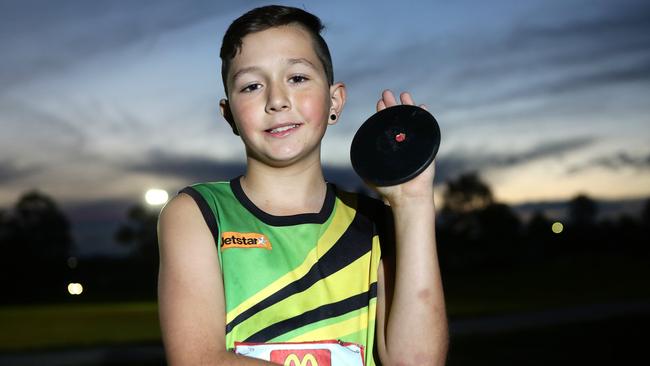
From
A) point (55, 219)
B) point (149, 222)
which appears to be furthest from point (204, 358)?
point (55, 219)

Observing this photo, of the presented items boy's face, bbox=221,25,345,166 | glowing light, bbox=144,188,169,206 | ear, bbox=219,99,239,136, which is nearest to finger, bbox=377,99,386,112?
boy's face, bbox=221,25,345,166

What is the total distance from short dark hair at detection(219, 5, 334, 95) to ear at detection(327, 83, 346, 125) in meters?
0.06

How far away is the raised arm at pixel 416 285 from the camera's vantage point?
216 cm

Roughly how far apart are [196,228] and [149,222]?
7274 cm

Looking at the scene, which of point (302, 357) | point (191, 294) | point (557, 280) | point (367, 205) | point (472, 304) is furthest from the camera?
point (557, 280)

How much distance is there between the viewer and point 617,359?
1119 centimetres

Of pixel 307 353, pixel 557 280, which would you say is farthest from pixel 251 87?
pixel 557 280

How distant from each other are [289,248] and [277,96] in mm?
517

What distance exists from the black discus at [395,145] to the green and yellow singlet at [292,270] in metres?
0.30

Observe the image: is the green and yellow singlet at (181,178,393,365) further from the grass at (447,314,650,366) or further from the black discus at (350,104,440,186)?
the grass at (447,314,650,366)

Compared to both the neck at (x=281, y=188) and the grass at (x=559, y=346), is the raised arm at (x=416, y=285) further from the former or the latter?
the grass at (x=559, y=346)

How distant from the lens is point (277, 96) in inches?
88.8

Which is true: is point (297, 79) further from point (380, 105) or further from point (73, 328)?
point (73, 328)

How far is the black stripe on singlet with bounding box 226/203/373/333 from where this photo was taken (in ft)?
7.16
